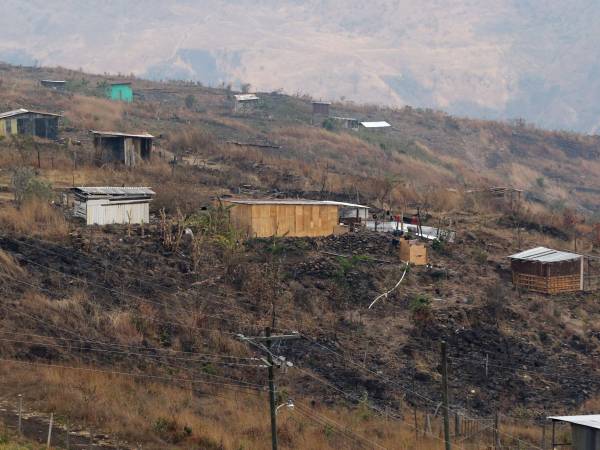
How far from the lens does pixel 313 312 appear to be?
31.2 metres

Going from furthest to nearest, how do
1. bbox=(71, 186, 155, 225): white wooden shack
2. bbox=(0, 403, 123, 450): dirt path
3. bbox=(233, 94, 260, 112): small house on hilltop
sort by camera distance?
bbox=(233, 94, 260, 112): small house on hilltop → bbox=(71, 186, 155, 225): white wooden shack → bbox=(0, 403, 123, 450): dirt path

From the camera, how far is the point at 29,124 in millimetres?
46188

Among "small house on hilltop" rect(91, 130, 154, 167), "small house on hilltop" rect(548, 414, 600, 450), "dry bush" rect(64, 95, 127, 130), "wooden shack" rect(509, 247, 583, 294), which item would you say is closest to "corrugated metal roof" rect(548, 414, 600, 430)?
"small house on hilltop" rect(548, 414, 600, 450)

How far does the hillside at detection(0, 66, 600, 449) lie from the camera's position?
24.5m

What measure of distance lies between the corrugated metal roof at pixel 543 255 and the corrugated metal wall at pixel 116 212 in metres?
12.9

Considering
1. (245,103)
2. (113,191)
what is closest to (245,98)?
(245,103)

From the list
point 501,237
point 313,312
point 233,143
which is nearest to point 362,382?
point 313,312

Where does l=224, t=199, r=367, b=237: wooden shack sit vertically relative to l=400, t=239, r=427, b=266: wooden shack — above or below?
above

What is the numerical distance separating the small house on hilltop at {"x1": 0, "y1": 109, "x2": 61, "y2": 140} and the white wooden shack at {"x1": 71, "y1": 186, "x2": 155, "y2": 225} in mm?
11472

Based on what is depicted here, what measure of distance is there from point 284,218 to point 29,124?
1618 centimetres

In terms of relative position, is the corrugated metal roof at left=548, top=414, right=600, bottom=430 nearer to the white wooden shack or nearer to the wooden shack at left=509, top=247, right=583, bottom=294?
the wooden shack at left=509, top=247, right=583, bottom=294

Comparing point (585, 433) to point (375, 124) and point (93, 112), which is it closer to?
point (93, 112)

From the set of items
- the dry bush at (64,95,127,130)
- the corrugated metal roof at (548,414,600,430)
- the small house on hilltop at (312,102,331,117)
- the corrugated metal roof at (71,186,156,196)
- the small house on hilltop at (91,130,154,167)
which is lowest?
the corrugated metal roof at (548,414,600,430)

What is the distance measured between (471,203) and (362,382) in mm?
19890
